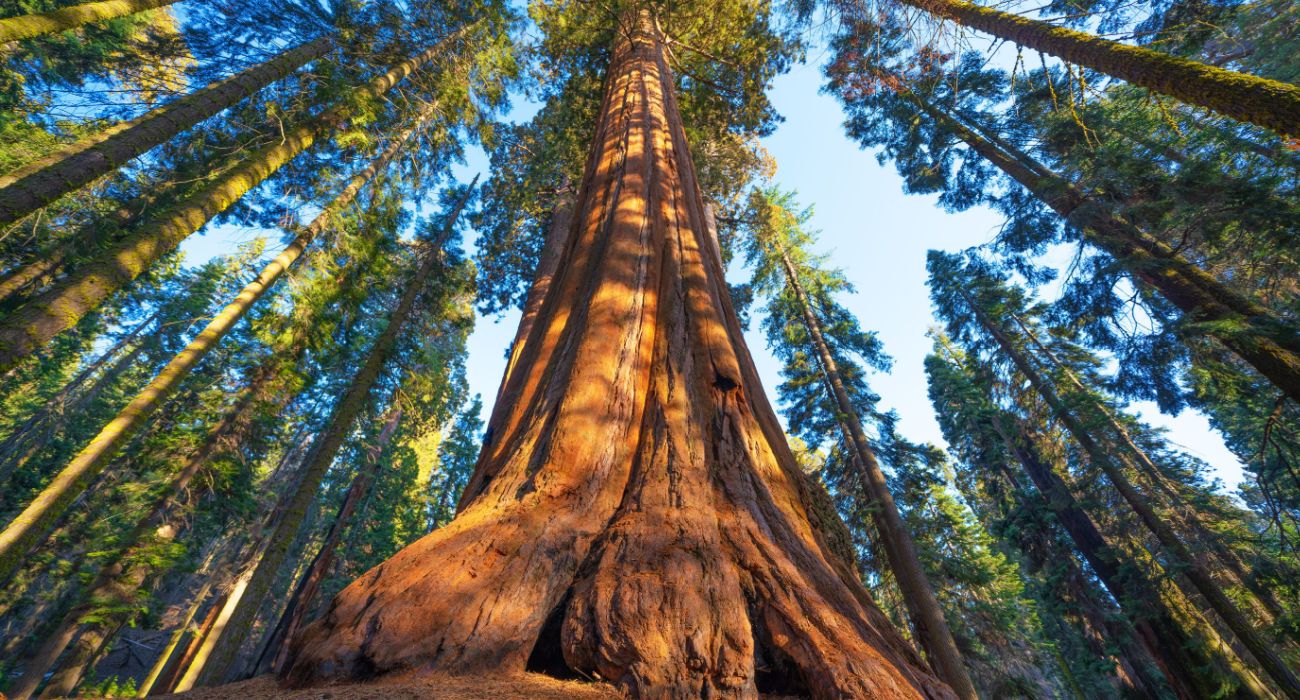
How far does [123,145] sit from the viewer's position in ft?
14.4

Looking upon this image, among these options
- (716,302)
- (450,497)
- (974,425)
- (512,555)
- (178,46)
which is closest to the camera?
(512,555)

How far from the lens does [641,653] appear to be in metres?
0.99

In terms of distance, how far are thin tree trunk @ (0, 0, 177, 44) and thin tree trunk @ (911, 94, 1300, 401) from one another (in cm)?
1128

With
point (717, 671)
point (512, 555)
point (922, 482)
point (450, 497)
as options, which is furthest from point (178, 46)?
point (450, 497)

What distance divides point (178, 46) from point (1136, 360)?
16.0 meters

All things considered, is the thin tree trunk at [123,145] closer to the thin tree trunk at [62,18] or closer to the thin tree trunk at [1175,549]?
the thin tree trunk at [62,18]

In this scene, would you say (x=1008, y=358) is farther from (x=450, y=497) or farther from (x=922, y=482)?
(x=450, y=497)

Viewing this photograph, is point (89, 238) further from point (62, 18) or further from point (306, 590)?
point (306, 590)

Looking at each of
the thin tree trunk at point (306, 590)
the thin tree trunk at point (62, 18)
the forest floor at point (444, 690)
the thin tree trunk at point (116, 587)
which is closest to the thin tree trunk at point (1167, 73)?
the forest floor at point (444, 690)

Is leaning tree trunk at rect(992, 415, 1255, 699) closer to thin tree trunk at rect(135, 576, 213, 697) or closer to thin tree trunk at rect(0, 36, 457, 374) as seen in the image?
thin tree trunk at rect(0, 36, 457, 374)

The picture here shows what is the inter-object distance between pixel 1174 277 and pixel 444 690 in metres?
9.59

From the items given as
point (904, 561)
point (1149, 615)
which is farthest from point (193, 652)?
point (1149, 615)

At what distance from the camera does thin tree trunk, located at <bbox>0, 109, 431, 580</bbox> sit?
5.75 meters

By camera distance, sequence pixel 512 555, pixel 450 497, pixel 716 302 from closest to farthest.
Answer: pixel 512 555 < pixel 716 302 < pixel 450 497
